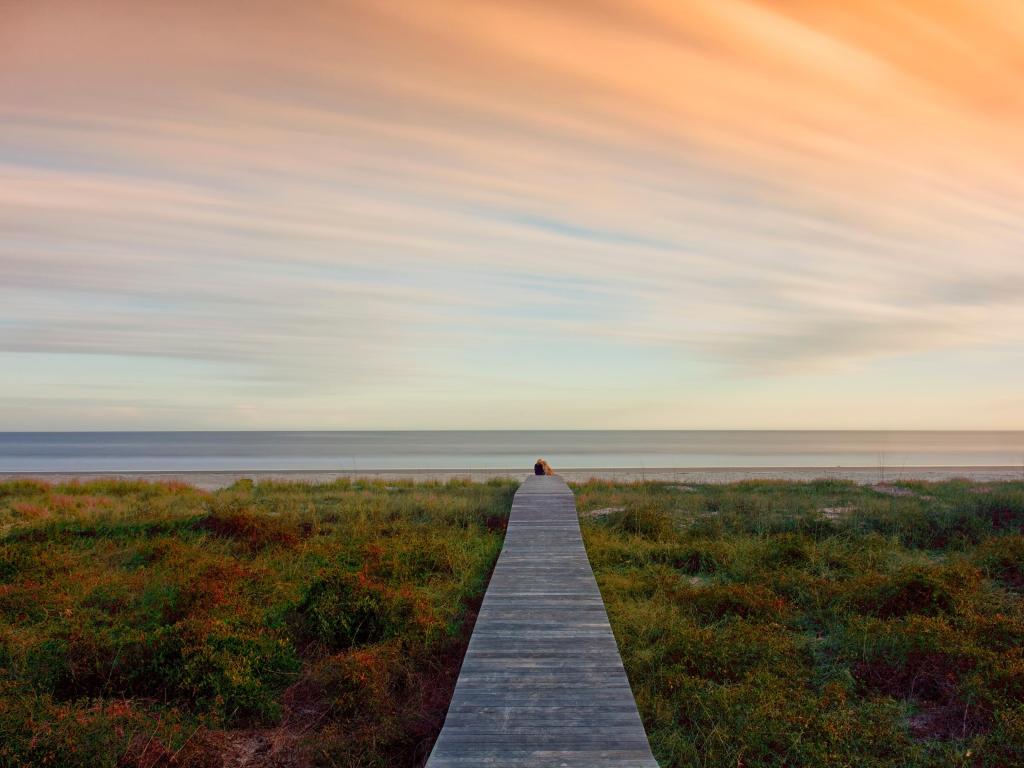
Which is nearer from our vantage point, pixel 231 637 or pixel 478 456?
pixel 231 637

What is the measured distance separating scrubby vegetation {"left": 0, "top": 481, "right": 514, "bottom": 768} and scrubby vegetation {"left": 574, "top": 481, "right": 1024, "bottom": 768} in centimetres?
243

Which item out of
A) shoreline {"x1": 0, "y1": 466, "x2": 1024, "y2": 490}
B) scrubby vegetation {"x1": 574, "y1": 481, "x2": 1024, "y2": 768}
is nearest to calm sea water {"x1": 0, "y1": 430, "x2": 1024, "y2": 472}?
shoreline {"x1": 0, "y1": 466, "x2": 1024, "y2": 490}

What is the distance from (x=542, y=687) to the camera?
614 centimetres

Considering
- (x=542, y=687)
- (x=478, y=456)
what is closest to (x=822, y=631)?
(x=542, y=687)

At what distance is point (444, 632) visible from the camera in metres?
8.62

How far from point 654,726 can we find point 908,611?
4.82m

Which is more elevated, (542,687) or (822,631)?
(542,687)

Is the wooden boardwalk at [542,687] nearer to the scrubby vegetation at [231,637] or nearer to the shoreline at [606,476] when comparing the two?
the scrubby vegetation at [231,637]

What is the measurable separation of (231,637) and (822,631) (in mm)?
7146

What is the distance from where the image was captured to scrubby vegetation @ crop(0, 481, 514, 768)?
236 inches

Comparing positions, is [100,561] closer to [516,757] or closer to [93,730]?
[93,730]

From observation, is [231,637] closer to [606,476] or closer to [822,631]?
[822,631]

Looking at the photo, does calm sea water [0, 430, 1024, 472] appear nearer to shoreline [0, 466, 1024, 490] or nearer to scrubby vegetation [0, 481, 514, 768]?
shoreline [0, 466, 1024, 490]

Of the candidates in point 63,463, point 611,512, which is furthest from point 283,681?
point 63,463
